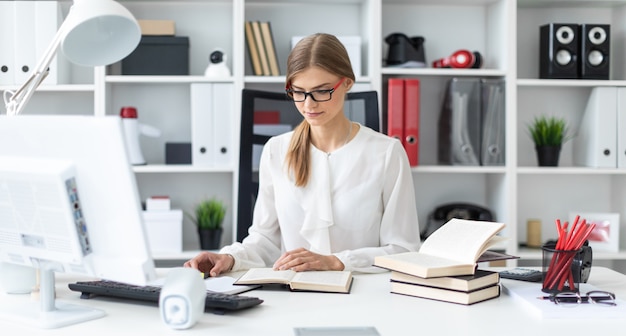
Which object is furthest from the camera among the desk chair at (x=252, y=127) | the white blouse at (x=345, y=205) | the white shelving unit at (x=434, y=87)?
the white shelving unit at (x=434, y=87)

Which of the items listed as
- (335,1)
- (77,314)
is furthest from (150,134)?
(77,314)

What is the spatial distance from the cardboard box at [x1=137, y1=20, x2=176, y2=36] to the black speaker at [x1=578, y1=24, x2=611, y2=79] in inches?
72.4

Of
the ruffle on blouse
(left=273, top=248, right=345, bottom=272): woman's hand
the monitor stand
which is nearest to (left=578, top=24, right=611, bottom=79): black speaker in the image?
the ruffle on blouse

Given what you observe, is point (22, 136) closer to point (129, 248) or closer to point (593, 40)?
point (129, 248)

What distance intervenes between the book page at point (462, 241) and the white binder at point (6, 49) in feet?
7.33

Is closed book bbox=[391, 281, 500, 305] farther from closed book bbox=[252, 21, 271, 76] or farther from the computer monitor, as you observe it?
closed book bbox=[252, 21, 271, 76]

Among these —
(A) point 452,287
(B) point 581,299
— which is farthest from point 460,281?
(B) point 581,299

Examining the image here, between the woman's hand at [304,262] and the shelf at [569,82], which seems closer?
the woman's hand at [304,262]

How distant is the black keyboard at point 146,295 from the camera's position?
1.43 meters

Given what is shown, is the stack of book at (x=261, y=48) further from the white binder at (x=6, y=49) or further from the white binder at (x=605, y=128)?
the white binder at (x=605, y=128)

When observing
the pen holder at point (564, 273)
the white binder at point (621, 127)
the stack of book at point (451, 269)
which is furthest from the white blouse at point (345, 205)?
the white binder at point (621, 127)

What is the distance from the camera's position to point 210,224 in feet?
10.7

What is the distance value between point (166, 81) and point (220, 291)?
180 centimetres

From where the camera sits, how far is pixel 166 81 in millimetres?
3242
